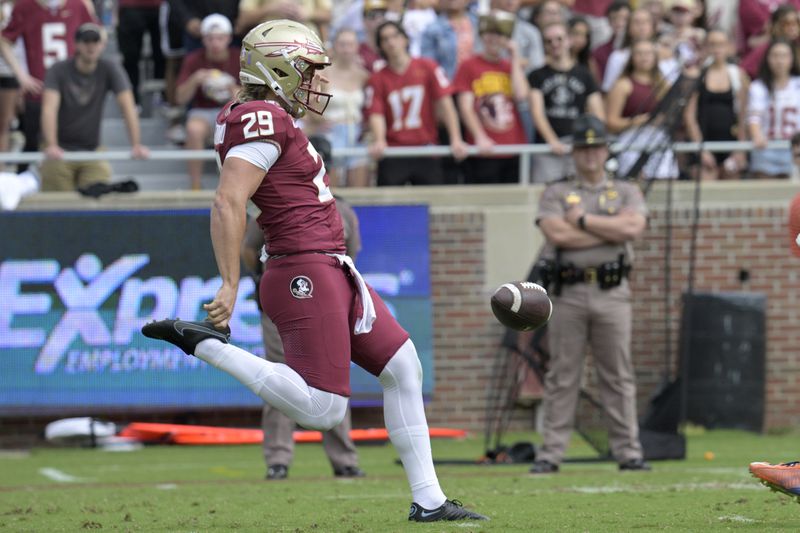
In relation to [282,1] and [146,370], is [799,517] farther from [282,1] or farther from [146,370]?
[282,1]

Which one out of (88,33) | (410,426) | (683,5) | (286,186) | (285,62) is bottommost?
(410,426)

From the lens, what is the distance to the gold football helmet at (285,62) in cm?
613

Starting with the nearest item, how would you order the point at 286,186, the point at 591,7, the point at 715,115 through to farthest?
the point at 286,186 → the point at 715,115 → the point at 591,7

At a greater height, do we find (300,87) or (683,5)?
(683,5)

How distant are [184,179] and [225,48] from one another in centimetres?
139

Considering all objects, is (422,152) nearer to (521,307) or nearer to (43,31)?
(43,31)

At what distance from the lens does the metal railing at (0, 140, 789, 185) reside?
12.3 meters

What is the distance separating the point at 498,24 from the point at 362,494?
6292 millimetres

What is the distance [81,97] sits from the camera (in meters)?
12.8

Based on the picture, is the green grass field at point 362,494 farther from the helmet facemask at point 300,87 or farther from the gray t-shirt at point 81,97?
the gray t-shirt at point 81,97

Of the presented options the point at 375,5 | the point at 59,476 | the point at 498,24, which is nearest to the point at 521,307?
the point at 59,476

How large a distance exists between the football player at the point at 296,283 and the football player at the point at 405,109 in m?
6.45

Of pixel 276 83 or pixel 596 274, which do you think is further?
pixel 596 274

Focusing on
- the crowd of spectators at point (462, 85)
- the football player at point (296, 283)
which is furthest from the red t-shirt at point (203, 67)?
the football player at point (296, 283)
